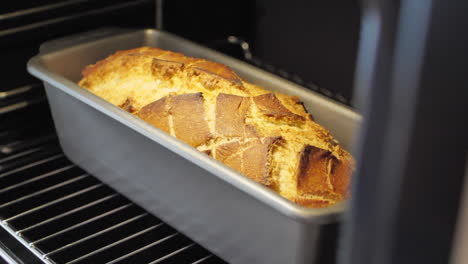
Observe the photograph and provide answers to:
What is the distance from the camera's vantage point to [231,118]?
1071mm

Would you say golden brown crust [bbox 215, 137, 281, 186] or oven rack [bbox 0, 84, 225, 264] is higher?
golden brown crust [bbox 215, 137, 281, 186]

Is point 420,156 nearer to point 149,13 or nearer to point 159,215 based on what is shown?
point 159,215

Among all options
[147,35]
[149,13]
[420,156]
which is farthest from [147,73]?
[420,156]

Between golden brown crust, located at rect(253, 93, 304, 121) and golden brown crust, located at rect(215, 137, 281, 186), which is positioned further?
golden brown crust, located at rect(253, 93, 304, 121)

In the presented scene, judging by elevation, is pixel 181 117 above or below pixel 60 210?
above

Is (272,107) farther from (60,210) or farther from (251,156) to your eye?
(60,210)

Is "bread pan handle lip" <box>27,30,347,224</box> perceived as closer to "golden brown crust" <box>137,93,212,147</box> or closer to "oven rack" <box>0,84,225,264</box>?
"golden brown crust" <box>137,93,212,147</box>

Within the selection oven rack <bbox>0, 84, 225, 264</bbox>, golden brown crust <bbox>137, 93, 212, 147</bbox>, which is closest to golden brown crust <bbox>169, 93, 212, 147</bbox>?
golden brown crust <bbox>137, 93, 212, 147</bbox>

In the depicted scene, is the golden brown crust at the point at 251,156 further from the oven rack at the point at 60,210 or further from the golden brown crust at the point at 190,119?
the oven rack at the point at 60,210

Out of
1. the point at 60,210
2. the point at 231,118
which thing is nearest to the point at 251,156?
the point at 231,118

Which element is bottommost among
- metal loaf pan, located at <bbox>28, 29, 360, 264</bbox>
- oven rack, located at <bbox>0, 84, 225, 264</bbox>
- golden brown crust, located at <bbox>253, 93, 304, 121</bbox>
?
oven rack, located at <bbox>0, 84, 225, 264</bbox>

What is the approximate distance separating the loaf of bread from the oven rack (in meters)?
0.17

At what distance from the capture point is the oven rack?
1.06 metres

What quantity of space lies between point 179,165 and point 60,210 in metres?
0.29
